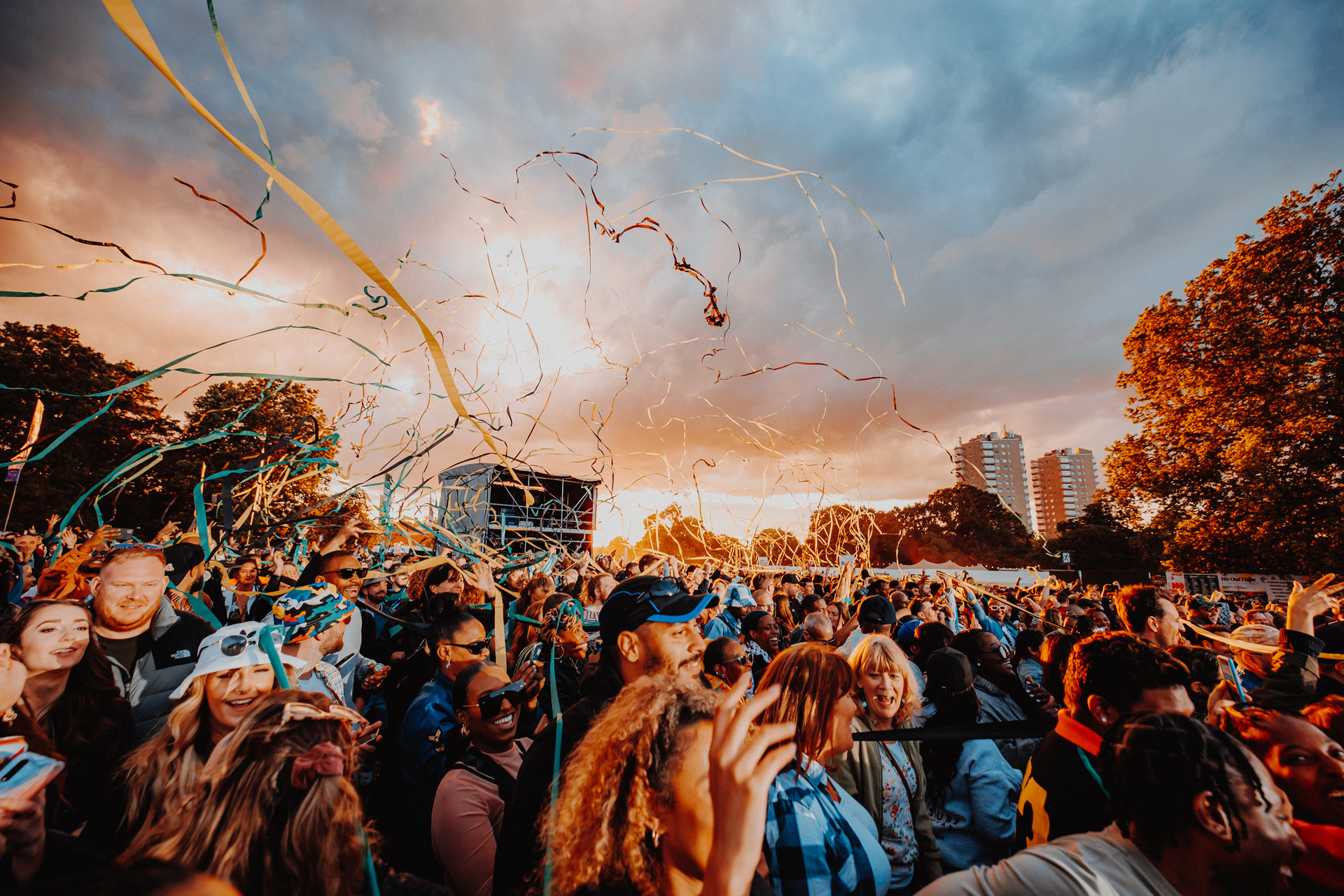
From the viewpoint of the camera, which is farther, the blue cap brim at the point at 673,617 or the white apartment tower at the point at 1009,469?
the white apartment tower at the point at 1009,469

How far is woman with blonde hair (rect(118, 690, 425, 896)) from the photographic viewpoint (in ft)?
4.16

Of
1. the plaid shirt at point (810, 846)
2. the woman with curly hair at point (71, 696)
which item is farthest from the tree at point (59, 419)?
the plaid shirt at point (810, 846)

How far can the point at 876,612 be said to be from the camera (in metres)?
5.14

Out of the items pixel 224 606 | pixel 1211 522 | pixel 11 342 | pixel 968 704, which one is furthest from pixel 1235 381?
pixel 11 342

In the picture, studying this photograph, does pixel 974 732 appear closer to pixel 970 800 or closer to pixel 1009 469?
pixel 970 800

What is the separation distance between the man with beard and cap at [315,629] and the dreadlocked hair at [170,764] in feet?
2.16

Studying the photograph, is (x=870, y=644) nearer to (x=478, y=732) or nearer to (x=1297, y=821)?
(x=1297, y=821)

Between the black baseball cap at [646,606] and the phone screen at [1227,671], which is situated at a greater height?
the black baseball cap at [646,606]

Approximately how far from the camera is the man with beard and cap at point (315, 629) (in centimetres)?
292

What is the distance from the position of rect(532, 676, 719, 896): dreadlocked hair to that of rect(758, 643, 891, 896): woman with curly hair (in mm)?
455

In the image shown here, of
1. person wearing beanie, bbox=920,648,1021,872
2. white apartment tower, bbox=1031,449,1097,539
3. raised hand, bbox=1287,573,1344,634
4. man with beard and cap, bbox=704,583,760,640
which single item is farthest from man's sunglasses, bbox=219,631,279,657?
white apartment tower, bbox=1031,449,1097,539

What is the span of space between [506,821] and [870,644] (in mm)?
2138

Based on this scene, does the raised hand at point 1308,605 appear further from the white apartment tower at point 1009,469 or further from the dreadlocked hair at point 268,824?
the white apartment tower at point 1009,469

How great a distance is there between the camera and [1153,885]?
127cm
